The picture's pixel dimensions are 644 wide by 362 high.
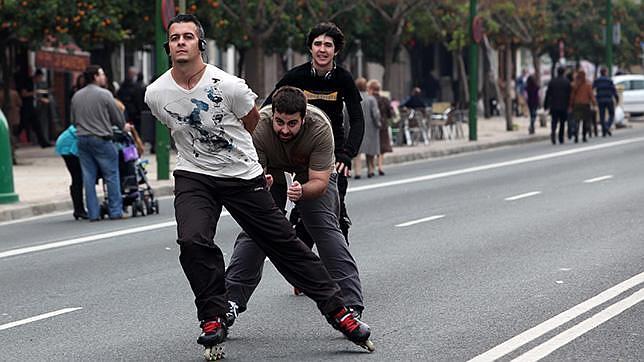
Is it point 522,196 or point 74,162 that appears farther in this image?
point 522,196

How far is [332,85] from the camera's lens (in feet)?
32.3

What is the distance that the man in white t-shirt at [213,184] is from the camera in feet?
25.4

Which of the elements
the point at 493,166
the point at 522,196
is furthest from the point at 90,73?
the point at 493,166

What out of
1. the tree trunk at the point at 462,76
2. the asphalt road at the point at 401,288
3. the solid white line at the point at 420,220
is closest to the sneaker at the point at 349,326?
the asphalt road at the point at 401,288

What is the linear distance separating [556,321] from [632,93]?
40.1 meters

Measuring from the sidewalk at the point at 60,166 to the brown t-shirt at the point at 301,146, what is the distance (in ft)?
32.4

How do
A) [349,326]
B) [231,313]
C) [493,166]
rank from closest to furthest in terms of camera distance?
[349,326] → [231,313] → [493,166]

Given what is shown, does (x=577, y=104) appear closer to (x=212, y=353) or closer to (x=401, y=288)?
(x=401, y=288)

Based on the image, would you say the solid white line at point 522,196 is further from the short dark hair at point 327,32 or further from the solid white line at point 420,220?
the short dark hair at point 327,32

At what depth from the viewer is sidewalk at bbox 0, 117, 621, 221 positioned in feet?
62.3

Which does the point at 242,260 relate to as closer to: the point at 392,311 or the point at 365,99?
the point at 392,311

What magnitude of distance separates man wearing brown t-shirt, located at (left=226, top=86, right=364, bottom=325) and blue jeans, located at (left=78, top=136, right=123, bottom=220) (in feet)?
27.3

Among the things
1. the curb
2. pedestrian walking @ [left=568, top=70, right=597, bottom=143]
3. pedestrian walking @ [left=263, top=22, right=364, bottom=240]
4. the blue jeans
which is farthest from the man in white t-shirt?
pedestrian walking @ [left=568, top=70, right=597, bottom=143]

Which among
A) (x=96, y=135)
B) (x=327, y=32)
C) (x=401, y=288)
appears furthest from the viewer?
(x=96, y=135)
